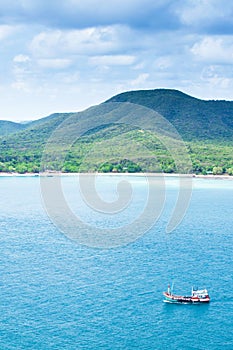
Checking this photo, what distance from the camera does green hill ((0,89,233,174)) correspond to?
73.7 m

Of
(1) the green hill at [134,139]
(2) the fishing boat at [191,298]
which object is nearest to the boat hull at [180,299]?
(2) the fishing boat at [191,298]

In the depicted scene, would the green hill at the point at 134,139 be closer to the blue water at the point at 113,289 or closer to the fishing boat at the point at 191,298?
the blue water at the point at 113,289

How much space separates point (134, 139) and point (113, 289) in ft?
197

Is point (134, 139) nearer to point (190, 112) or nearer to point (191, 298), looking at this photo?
point (190, 112)

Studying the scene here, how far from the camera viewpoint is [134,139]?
80688 mm

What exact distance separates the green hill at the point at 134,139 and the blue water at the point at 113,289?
132 feet

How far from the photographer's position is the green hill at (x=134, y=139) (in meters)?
73.7

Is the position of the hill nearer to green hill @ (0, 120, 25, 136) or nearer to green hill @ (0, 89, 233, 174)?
green hill @ (0, 89, 233, 174)

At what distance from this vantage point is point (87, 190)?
177 ft

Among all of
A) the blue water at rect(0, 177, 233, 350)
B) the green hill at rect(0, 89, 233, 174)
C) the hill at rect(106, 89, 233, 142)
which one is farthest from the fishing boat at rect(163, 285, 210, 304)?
the hill at rect(106, 89, 233, 142)

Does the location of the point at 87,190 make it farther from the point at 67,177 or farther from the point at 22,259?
the point at 22,259

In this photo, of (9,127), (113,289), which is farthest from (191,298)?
(9,127)

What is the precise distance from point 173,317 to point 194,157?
5778 cm

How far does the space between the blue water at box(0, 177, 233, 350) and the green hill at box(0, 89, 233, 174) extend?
4026 cm
